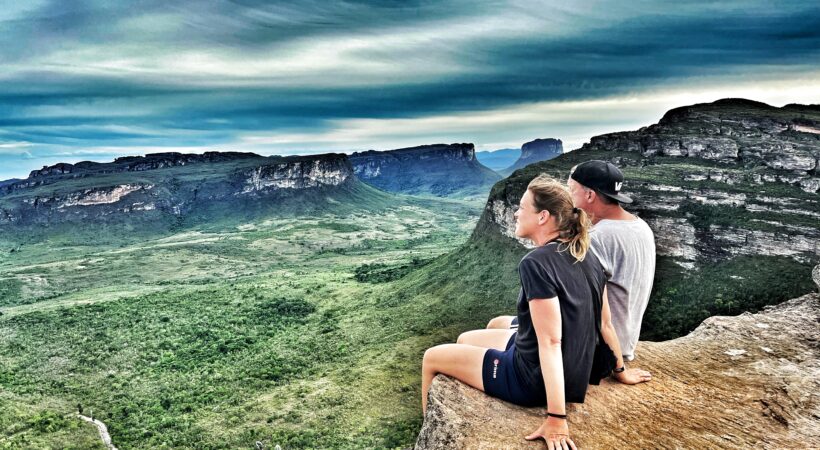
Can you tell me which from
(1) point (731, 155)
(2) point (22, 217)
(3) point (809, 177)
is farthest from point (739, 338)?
(2) point (22, 217)

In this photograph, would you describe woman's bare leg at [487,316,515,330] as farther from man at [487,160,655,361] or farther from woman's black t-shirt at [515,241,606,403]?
woman's black t-shirt at [515,241,606,403]

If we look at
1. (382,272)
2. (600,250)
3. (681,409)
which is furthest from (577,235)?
(382,272)

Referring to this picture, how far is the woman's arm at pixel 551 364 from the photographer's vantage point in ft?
15.8

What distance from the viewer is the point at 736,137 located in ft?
221

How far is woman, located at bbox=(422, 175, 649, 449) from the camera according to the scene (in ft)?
15.9

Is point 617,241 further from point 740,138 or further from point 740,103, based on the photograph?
point 740,103

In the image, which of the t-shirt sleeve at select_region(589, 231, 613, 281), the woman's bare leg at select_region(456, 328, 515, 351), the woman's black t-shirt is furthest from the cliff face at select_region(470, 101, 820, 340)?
the woman's black t-shirt

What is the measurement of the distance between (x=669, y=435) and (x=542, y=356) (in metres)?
1.85

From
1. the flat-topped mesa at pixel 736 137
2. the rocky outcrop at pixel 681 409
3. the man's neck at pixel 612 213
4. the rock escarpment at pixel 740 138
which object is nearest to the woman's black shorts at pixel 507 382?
the rocky outcrop at pixel 681 409

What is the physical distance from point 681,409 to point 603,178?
2999 millimetres

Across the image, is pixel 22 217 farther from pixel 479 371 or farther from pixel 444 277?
pixel 479 371

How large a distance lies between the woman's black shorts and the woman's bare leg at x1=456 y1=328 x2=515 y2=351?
39 cm

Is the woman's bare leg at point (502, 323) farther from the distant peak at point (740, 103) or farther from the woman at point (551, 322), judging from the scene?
the distant peak at point (740, 103)

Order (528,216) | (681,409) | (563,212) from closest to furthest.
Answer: (563,212) → (528,216) → (681,409)
